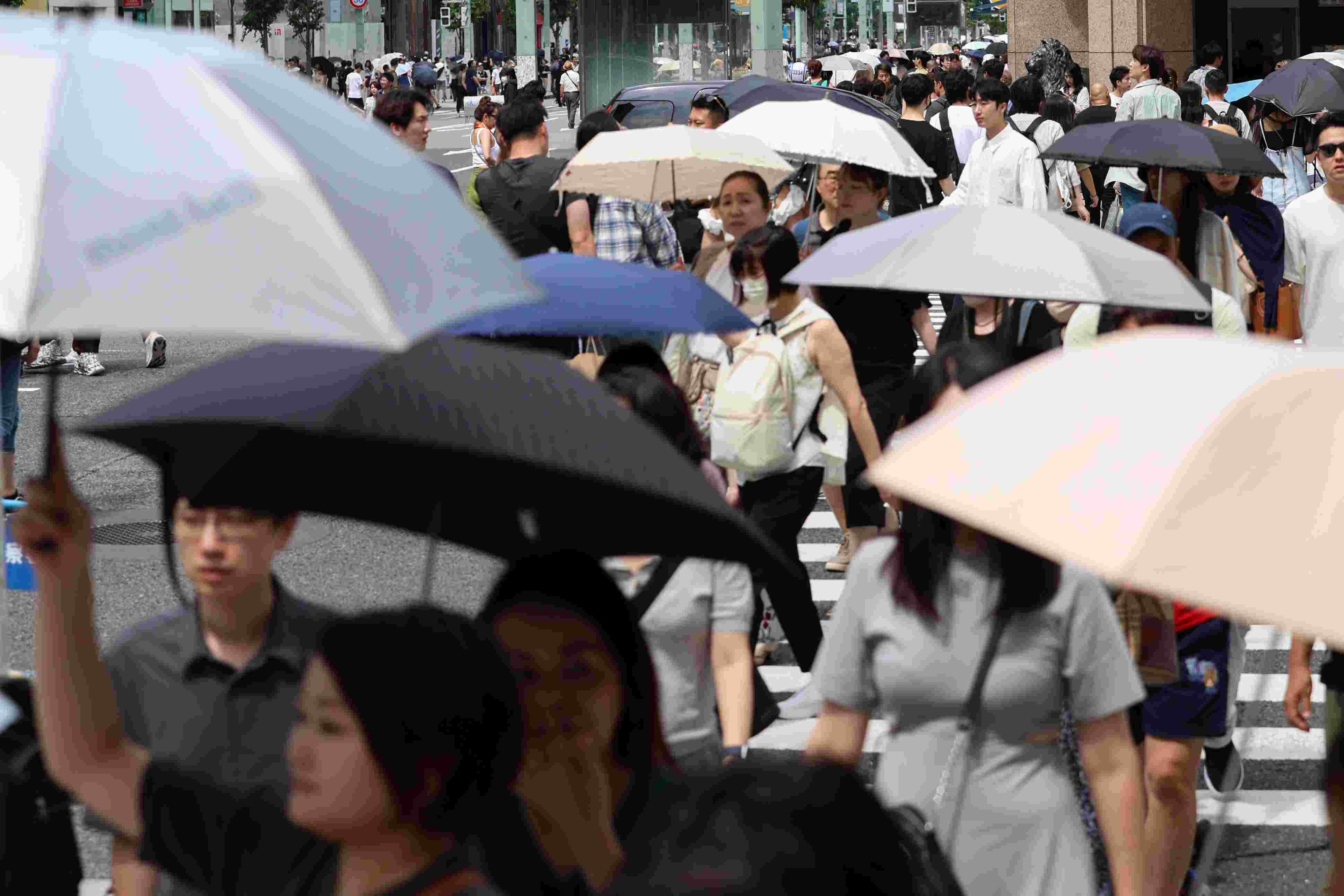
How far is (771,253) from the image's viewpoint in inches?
303

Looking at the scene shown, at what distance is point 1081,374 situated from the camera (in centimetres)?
353

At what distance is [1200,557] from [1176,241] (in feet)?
19.1

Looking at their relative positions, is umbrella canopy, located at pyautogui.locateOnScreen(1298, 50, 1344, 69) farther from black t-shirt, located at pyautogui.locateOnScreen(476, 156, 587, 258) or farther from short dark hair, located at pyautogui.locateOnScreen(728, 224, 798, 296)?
short dark hair, located at pyautogui.locateOnScreen(728, 224, 798, 296)

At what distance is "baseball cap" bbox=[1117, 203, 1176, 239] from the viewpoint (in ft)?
24.6

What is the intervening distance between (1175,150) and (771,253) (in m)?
2.48

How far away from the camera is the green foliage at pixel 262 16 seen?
3334 inches

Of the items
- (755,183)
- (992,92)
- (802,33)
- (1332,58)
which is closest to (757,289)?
(755,183)

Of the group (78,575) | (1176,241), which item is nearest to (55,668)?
(78,575)

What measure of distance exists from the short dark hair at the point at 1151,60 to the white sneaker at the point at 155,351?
26.4 feet

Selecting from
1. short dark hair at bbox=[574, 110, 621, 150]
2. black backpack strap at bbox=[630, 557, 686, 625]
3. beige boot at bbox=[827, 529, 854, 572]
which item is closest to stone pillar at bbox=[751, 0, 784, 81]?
short dark hair at bbox=[574, 110, 621, 150]

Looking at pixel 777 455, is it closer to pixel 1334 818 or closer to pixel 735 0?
pixel 1334 818

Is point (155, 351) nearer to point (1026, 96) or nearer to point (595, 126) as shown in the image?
point (595, 126)

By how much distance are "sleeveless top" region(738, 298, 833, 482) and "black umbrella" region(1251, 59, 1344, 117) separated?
1034 cm

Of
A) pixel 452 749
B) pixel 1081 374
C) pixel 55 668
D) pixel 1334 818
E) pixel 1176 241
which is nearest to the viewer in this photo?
pixel 452 749
